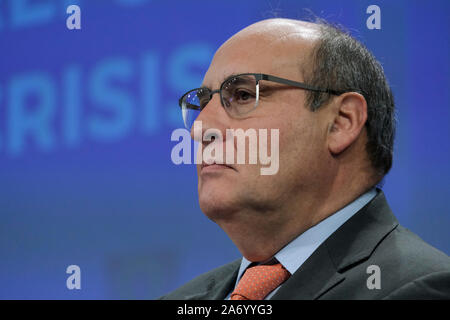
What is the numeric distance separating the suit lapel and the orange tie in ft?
0.29

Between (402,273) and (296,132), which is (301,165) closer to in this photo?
(296,132)

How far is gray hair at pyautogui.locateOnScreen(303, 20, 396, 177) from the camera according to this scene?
1521mm

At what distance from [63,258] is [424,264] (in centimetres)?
159

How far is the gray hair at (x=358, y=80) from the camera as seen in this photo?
1521 millimetres

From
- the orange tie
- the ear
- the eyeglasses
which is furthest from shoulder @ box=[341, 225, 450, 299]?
the eyeglasses

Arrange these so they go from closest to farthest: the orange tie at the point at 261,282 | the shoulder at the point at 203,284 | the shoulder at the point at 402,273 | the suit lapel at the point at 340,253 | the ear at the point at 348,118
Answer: the shoulder at the point at 402,273, the suit lapel at the point at 340,253, the orange tie at the point at 261,282, the ear at the point at 348,118, the shoulder at the point at 203,284

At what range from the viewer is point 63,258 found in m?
2.35

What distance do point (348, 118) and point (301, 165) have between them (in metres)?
0.20

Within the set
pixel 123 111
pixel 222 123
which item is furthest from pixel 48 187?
pixel 222 123

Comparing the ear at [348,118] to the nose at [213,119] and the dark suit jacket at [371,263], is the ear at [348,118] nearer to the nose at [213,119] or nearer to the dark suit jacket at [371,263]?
the dark suit jacket at [371,263]

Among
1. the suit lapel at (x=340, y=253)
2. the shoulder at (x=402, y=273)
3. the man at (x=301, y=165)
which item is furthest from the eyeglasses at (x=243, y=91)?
the shoulder at (x=402, y=273)

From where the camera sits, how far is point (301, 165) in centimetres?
145

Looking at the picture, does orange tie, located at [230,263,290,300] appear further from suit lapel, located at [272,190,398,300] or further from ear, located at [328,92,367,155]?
ear, located at [328,92,367,155]

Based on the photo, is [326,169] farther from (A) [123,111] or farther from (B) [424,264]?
(A) [123,111]
